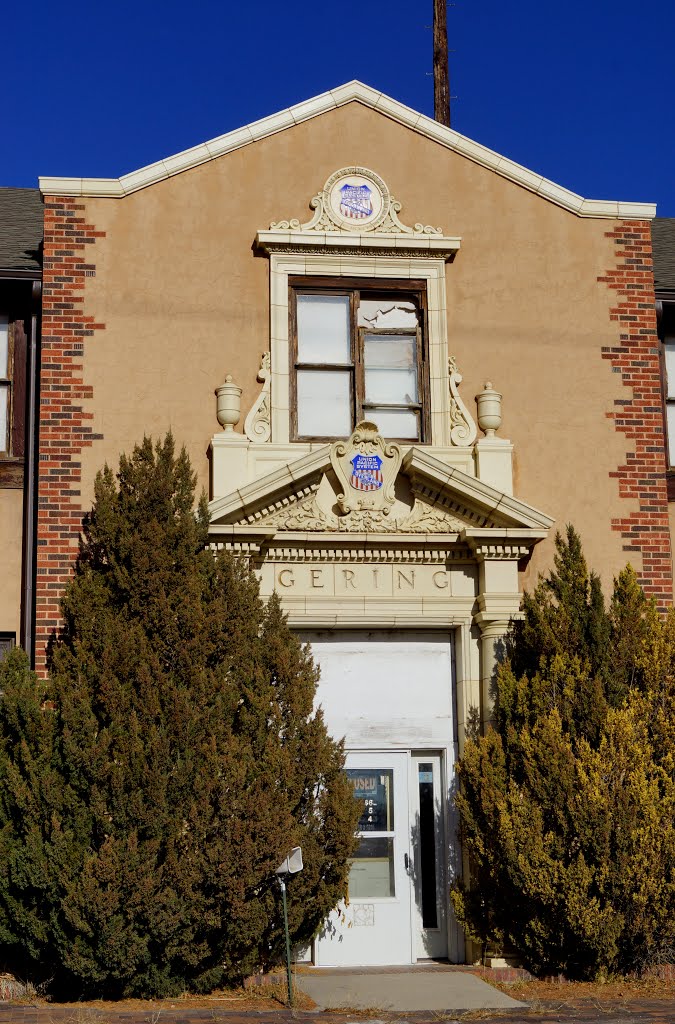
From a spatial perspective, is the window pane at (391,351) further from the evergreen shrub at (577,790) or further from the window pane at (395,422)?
the evergreen shrub at (577,790)

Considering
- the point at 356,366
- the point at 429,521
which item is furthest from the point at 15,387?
the point at 429,521

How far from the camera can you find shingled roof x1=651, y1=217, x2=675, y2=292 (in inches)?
532

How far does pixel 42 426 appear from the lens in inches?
466

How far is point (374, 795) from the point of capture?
11898 millimetres

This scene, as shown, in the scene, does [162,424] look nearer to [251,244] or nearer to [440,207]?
[251,244]

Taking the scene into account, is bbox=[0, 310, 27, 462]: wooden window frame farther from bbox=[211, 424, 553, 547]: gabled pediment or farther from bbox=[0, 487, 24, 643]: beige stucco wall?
bbox=[211, 424, 553, 547]: gabled pediment

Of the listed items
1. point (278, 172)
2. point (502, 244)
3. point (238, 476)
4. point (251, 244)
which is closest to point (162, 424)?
point (238, 476)

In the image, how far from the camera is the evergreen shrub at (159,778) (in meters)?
9.81

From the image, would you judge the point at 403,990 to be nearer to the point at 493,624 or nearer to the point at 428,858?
the point at 428,858

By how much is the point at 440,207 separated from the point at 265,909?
6.78m

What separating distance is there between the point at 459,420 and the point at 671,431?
239 cm

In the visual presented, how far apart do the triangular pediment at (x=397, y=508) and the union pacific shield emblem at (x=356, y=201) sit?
242 cm

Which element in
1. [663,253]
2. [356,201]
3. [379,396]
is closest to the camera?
[379,396]

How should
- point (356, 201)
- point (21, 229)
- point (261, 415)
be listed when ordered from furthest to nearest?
point (21, 229) < point (356, 201) < point (261, 415)
